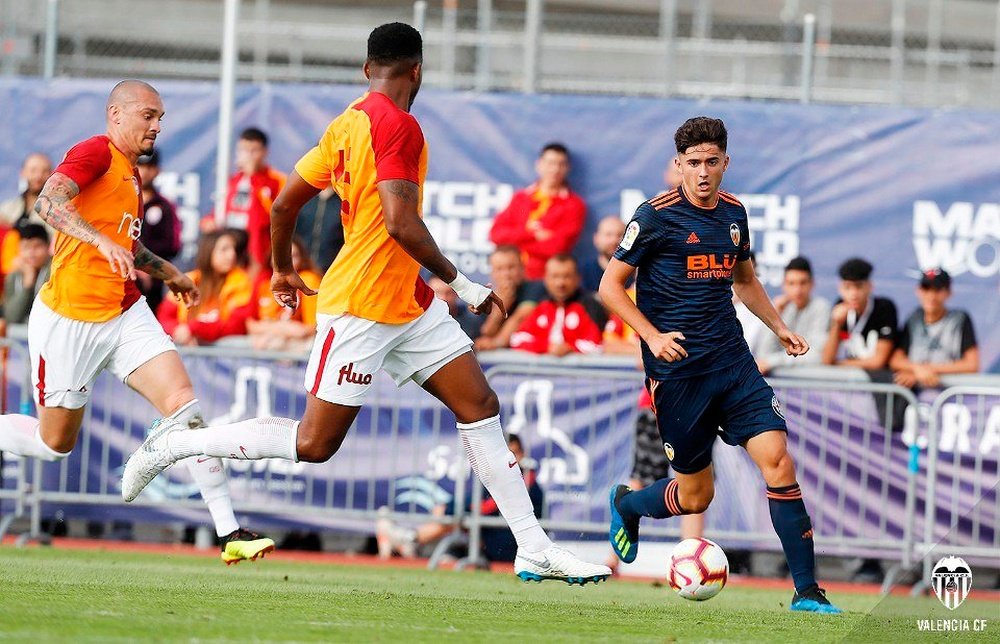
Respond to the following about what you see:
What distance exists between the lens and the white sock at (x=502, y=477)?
7.78 metres

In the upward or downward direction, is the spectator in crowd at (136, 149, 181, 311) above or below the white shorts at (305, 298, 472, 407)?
above

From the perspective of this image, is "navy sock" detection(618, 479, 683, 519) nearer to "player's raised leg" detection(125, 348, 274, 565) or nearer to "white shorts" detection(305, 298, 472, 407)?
"white shorts" detection(305, 298, 472, 407)

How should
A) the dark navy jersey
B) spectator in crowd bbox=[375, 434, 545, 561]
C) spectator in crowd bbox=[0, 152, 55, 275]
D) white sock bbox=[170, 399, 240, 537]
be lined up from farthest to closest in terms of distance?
spectator in crowd bbox=[0, 152, 55, 275]
spectator in crowd bbox=[375, 434, 545, 561]
white sock bbox=[170, 399, 240, 537]
the dark navy jersey

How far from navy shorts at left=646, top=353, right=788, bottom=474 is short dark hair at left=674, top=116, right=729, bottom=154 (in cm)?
115

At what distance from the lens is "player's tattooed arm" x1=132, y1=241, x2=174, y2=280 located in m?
8.65

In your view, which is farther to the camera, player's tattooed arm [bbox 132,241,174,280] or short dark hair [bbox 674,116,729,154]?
player's tattooed arm [bbox 132,241,174,280]

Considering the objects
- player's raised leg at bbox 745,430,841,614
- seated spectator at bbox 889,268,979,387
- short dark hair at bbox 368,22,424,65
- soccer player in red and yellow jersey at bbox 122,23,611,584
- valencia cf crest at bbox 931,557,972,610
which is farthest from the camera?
seated spectator at bbox 889,268,979,387

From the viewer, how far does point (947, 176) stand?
1444 centimetres

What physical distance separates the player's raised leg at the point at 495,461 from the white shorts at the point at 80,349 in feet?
5.64

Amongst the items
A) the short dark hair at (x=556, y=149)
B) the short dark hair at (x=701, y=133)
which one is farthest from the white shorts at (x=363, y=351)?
the short dark hair at (x=556, y=149)

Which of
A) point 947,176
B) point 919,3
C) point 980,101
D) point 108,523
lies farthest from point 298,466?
point 919,3

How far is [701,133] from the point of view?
7.89m

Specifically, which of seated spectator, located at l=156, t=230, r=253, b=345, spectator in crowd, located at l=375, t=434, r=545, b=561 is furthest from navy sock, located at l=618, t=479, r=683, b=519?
seated spectator, located at l=156, t=230, r=253, b=345

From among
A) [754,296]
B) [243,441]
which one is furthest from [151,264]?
[754,296]
